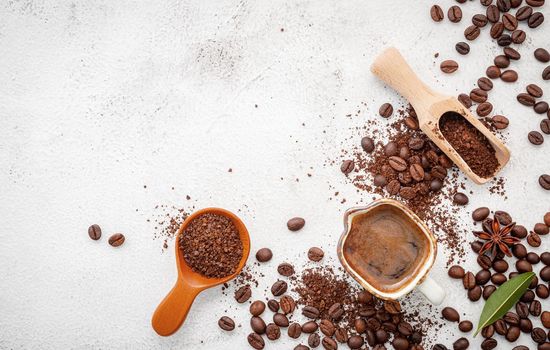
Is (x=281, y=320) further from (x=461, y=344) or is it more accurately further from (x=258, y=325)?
(x=461, y=344)

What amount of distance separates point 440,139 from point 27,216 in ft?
4.85

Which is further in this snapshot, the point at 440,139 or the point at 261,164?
the point at 261,164

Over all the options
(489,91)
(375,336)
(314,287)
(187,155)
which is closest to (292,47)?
(187,155)

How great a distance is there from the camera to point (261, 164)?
180 cm

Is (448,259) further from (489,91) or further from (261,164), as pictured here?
(261,164)

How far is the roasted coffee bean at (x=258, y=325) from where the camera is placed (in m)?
1.76

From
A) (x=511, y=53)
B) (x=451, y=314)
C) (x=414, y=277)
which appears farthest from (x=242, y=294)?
(x=511, y=53)

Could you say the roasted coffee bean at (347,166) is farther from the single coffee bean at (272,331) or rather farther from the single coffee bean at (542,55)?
the single coffee bean at (542,55)

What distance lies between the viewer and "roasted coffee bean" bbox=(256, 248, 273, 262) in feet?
5.77

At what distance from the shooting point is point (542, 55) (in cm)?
180

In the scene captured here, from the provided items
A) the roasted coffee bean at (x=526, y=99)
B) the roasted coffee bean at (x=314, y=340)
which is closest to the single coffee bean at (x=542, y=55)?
the roasted coffee bean at (x=526, y=99)

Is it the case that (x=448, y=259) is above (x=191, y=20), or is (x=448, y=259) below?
below

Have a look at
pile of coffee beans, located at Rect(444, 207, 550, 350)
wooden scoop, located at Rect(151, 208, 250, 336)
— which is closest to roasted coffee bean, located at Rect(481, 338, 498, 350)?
pile of coffee beans, located at Rect(444, 207, 550, 350)

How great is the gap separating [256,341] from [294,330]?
14 centimetres
